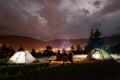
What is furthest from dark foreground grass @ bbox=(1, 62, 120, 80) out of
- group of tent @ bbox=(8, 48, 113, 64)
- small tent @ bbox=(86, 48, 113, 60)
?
small tent @ bbox=(86, 48, 113, 60)

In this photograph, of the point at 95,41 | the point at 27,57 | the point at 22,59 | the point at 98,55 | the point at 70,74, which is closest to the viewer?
the point at 70,74

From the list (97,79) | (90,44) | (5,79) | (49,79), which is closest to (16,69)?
(5,79)

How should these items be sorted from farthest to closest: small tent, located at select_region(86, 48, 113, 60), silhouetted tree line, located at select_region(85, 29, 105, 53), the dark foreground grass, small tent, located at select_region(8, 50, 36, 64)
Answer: silhouetted tree line, located at select_region(85, 29, 105, 53) → small tent, located at select_region(86, 48, 113, 60) → small tent, located at select_region(8, 50, 36, 64) → the dark foreground grass

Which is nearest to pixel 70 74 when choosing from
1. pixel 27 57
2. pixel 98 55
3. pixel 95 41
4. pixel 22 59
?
pixel 22 59

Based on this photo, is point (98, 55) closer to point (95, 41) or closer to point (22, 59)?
point (22, 59)

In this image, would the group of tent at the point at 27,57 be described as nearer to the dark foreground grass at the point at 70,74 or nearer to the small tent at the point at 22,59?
the small tent at the point at 22,59

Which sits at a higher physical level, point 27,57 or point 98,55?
point 27,57

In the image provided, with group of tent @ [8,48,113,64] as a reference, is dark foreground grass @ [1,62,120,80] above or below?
below

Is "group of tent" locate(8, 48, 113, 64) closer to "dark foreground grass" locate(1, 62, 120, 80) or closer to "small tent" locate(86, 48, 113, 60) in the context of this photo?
"small tent" locate(86, 48, 113, 60)

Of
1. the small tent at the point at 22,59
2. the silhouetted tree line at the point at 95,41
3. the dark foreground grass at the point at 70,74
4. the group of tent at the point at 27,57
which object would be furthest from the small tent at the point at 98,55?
the silhouetted tree line at the point at 95,41

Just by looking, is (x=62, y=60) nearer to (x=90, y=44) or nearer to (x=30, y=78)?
(x=30, y=78)

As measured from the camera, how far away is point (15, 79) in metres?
12.3

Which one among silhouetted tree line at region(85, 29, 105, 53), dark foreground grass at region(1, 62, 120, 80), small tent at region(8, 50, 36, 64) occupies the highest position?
silhouetted tree line at region(85, 29, 105, 53)

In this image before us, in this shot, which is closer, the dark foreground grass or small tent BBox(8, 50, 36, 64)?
the dark foreground grass
